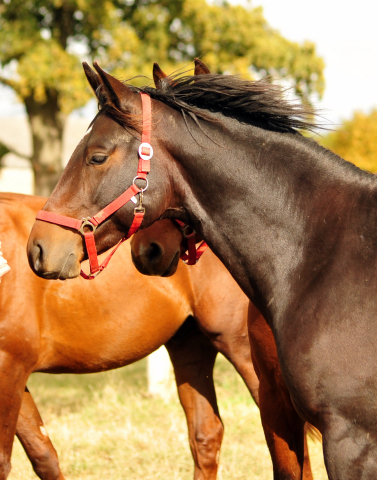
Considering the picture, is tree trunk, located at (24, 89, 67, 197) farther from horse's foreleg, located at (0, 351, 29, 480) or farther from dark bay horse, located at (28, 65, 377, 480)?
dark bay horse, located at (28, 65, 377, 480)

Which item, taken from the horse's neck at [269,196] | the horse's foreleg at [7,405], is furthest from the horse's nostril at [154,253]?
the horse's foreleg at [7,405]

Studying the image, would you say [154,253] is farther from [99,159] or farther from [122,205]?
[99,159]

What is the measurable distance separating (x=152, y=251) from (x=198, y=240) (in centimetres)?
26

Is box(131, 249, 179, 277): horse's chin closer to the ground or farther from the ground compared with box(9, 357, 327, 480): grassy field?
farther from the ground

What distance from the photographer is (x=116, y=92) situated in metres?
2.18

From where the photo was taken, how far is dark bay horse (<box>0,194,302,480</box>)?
3.28 m

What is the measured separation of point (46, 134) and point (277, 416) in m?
13.1

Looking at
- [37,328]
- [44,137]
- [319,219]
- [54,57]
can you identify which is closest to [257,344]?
[319,219]

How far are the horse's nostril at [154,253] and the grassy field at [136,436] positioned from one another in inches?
86.8

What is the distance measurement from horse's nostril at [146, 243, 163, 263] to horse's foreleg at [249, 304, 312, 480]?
29.2 inches

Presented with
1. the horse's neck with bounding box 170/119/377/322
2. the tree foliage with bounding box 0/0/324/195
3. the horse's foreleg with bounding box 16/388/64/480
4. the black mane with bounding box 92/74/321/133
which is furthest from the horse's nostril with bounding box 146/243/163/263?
the tree foliage with bounding box 0/0/324/195

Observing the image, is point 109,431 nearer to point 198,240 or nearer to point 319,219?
point 198,240

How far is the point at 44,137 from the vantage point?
14555 mm

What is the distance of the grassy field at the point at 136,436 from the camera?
13.6ft
